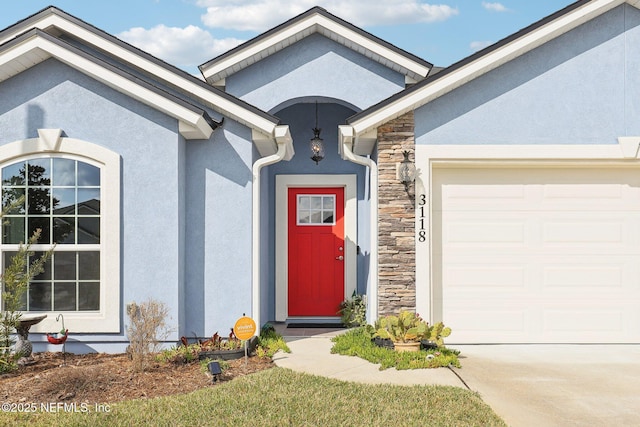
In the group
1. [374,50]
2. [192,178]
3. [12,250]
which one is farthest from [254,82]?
[12,250]

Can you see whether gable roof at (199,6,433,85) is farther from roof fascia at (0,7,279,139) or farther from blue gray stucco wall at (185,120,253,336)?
blue gray stucco wall at (185,120,253,336)

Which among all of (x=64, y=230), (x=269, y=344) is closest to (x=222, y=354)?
(x=269, y=344)

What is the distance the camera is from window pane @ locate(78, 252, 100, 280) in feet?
24.7

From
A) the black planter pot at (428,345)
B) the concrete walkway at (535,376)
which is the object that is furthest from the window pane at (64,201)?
the black planter pot at (428,345)

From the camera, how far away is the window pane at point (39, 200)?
7.53m

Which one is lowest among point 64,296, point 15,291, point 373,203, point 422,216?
point 64,296

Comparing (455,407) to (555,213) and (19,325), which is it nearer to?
(555,213)

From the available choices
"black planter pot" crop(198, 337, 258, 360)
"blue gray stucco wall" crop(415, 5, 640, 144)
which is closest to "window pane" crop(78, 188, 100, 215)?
"black planter pot" crop(198, 337, 258, 360)

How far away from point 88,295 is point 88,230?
812mm

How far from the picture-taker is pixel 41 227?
7508 millimetres

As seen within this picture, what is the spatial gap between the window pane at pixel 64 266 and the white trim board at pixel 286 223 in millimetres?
3996

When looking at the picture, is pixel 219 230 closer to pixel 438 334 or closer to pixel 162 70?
pixel 162 70

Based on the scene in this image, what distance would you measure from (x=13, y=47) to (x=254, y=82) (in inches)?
158

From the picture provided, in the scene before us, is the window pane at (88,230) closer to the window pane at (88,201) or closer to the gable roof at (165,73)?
the window pane at (88,201)
